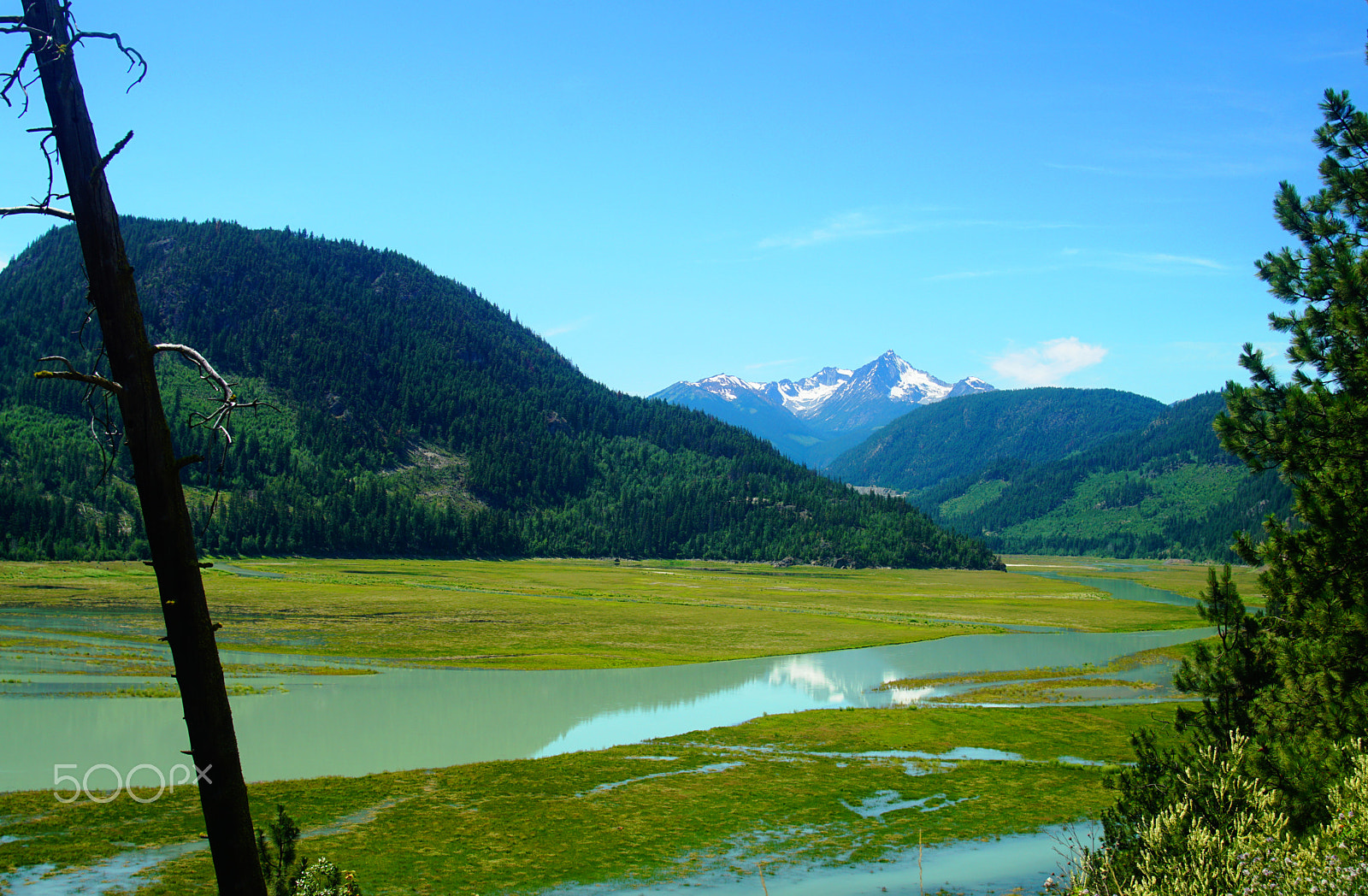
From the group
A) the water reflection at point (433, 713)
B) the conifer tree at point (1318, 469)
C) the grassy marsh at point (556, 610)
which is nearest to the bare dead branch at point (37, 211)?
the conifer tree at point (1318, 469)

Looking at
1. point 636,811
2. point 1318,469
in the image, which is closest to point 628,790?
point 636,811

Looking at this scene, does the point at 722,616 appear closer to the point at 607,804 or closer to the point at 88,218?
the point at 607,804

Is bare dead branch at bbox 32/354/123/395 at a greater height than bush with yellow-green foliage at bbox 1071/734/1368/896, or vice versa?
bare dead branch at bbox 32/354/123/395

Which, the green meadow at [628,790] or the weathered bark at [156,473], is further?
the green meadow at [628,790]

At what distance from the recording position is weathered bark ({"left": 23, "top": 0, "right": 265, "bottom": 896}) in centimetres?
675

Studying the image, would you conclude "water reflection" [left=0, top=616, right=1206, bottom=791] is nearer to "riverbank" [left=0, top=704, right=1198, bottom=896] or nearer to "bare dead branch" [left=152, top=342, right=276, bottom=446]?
"riverbank" [left=0, top=704, right=1198, bottom=896]

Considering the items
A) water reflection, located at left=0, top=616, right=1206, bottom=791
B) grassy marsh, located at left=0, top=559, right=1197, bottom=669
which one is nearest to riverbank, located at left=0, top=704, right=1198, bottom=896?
water reflection, located at left=0, top=616, right=1206, bottom=791

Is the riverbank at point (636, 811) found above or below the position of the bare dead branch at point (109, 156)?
below

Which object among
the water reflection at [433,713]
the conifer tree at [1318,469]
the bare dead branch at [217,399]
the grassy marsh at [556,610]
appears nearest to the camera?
the bare dead branch at [217,399]

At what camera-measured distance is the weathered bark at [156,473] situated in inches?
266

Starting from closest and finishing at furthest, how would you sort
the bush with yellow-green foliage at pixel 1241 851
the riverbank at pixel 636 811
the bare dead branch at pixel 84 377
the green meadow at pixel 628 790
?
the bare dead branch at pixel 84 377 → the bush with yellow-green foliage at pixel 1241 851 → the riverbank at pixel 636 811 → the green meadow at pixel 628 790

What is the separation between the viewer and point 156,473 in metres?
6.85

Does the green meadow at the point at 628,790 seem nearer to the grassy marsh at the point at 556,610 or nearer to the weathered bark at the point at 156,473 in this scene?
the grassy marsh at the point at 556,610

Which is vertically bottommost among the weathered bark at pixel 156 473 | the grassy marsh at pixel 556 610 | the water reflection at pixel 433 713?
the grassy marsh at pixel 556 610
